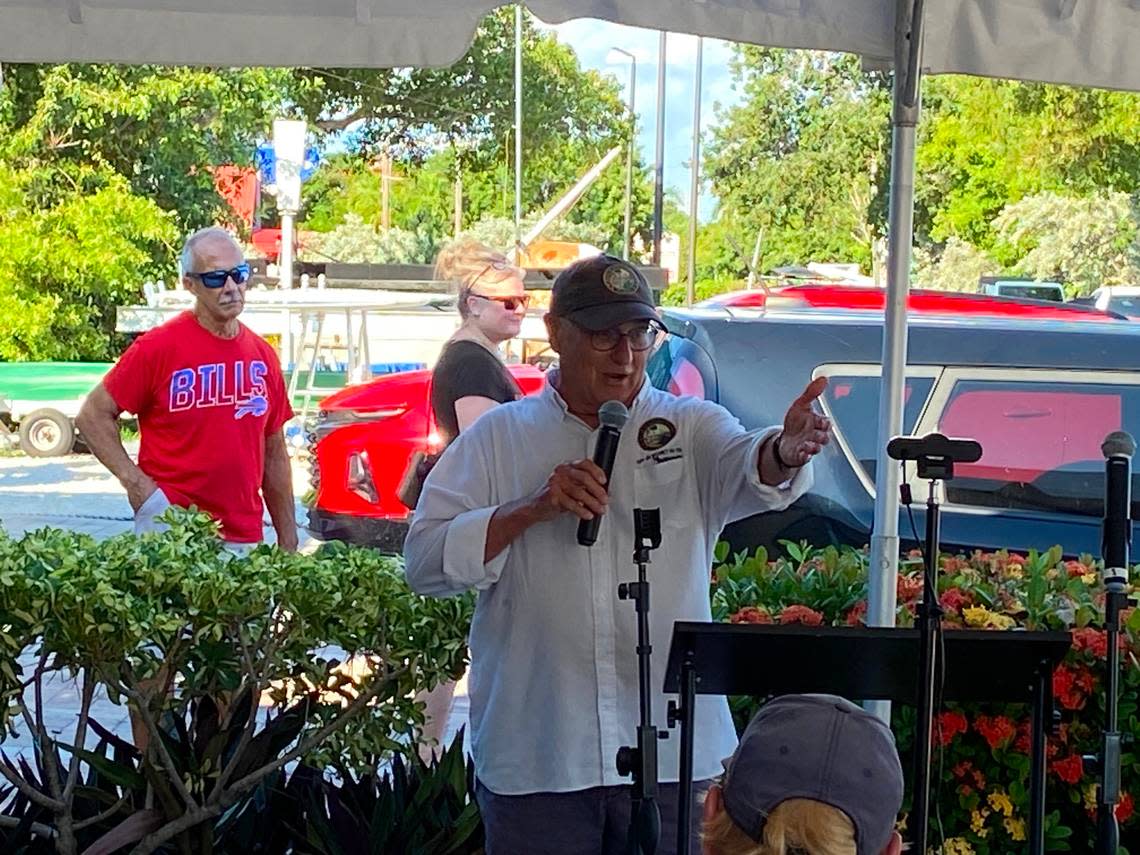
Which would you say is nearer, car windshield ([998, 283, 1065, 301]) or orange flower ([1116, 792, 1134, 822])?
orange flower ([1116, 792, 1134, 822])

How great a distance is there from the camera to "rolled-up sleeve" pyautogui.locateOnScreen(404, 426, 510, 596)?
8.91 feet

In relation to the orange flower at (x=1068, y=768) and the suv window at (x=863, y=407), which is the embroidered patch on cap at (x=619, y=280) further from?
the suv window at (x=863, y=407)

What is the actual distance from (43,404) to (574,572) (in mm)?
16370

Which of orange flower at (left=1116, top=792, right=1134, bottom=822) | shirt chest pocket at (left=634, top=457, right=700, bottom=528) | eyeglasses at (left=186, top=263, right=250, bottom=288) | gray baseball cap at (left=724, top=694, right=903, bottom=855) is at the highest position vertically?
eyeglasses at (left=186, top=263, right=250, bottom=288)

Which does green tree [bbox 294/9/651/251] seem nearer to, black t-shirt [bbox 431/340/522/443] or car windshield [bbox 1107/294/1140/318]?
car windshield [bbox 1107/294/1140/318]

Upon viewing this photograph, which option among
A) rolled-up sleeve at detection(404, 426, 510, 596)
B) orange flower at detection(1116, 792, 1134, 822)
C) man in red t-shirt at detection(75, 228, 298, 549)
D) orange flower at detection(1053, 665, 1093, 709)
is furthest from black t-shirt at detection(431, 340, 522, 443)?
orange flower at detection(1116, 792, 1134, 822)

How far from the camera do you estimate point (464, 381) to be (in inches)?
178

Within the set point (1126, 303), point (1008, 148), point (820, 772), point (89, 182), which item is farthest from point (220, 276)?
point (1008, 148)

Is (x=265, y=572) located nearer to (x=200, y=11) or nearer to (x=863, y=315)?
(x=200, y=11)

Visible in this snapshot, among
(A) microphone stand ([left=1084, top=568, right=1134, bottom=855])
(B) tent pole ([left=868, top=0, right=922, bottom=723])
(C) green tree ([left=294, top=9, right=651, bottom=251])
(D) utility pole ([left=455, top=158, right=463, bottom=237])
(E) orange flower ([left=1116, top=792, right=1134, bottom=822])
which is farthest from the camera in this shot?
(D) utility pole ([left=455, top=158, right=463, bottom=237])

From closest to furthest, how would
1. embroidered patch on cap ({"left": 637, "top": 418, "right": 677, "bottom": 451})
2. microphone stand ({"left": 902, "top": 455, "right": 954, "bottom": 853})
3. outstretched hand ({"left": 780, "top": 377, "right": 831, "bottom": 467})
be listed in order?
microphone stand ({"left": 902, "top": 455, "right": 954, "bottom": 853}), outstretched hand ({"left": 780, "top": 377, "right": 831, "bottom": 467}), embroidered patch on cap ({"left": 637, "top": 418, "right": 677, "bottom": 451})

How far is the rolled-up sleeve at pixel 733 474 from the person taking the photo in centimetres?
272

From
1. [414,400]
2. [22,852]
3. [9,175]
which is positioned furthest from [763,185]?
[22,852]

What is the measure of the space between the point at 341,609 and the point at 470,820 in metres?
0.66
